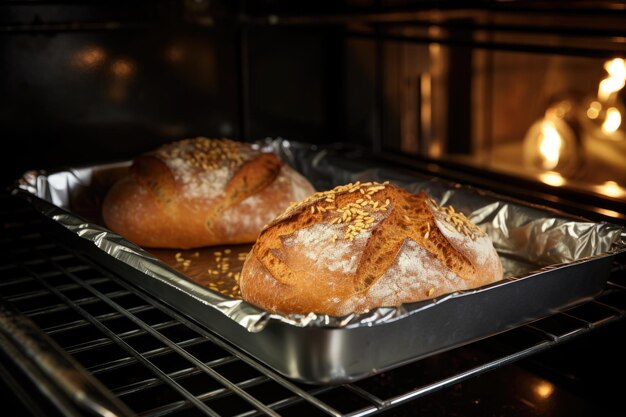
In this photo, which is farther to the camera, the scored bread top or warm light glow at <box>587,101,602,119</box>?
warm light glow at <box>587,101,602,119</box>

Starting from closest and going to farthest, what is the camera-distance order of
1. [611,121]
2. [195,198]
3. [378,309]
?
[378,309] → [195,198] → [611,121]

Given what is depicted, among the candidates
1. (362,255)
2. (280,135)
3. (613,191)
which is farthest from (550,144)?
(362,255)

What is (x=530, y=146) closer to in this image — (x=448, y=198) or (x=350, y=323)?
(x=448, y=198)

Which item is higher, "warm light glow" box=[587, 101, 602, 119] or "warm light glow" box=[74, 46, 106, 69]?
"warm light glow" box=[74, 46, 106, 69]

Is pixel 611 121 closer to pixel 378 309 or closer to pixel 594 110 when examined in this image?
pixel 594 110

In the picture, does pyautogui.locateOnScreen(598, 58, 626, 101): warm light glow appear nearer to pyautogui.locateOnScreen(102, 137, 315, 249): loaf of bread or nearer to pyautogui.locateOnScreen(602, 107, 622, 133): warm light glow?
pyautogui.locateOnScreen(602, 107, 622, 133): warm light glow

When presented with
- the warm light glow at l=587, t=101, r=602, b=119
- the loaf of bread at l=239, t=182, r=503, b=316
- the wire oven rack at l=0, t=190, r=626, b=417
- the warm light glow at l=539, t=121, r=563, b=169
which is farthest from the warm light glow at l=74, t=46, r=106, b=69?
the warm light glow at l=587, t=101, r=602, b=119
